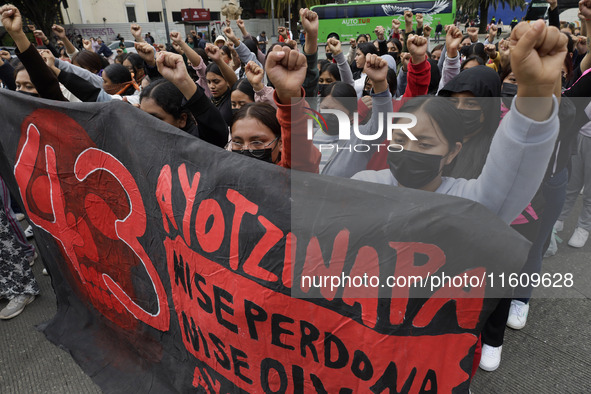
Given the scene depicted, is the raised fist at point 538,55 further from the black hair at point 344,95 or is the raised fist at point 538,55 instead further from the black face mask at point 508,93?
the black hair at point 344,95

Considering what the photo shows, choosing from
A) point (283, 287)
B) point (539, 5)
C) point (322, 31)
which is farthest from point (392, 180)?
point (322, 31)

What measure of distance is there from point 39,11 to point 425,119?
29188mm

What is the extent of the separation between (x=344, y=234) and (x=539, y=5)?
4003 mm

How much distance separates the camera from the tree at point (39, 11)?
23047mm

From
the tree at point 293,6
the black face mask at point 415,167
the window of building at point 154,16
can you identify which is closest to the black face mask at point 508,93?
the black face mask at point 415,167

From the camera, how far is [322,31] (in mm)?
22688

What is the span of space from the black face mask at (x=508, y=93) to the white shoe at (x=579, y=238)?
1694mm

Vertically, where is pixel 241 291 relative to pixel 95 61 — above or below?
below

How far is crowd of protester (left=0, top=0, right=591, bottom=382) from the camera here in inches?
41.4

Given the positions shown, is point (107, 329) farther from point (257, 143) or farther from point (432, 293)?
point (432, 293)

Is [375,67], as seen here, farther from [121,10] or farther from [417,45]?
[121,10]

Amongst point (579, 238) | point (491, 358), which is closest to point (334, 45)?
point (491, 358)

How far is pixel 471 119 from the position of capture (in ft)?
6.45

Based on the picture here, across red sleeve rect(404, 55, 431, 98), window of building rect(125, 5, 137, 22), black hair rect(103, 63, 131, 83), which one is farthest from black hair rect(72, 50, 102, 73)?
window of building rect(125, 5, 137, 22)
